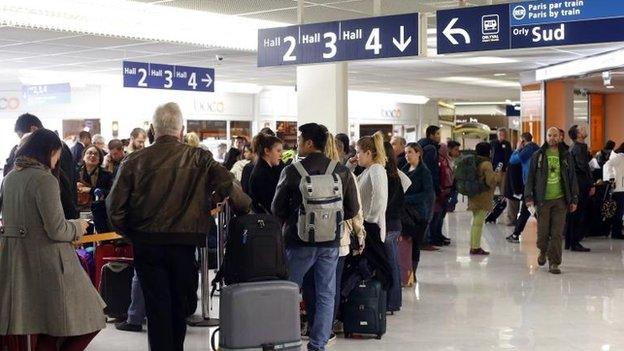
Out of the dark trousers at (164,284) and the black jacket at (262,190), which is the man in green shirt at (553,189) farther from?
the dark trousers at (164,284)

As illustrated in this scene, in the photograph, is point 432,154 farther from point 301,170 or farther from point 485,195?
point 301,170

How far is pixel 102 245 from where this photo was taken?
6.95 m

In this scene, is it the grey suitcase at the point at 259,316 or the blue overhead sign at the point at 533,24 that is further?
the blue overhead sign at the point at 533,24

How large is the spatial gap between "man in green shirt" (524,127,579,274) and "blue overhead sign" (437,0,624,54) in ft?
5.51

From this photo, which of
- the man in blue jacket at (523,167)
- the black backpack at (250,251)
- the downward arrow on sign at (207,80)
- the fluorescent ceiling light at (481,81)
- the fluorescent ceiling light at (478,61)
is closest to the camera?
the black backpack at (250,251)

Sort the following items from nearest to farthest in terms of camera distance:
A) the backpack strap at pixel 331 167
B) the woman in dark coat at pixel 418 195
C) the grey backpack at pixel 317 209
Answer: the grey backpack at pixel 317 209 < the backpack strap at pixel 331 167 < the woman in dark coat at pixel 418 195

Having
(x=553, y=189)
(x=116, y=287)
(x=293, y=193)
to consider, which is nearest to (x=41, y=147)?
(x=293, y=193)

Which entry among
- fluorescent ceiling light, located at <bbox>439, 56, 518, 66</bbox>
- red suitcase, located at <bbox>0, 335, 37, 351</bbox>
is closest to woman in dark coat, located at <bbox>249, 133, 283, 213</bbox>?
red suitcase, located at <bbox>0, 335, 37, 351</bbox>

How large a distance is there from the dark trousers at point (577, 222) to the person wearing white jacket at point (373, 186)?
18.2 ft

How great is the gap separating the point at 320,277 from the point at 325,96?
6275mm

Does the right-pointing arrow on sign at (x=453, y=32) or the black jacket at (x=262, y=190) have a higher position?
the right-pointing arrow on sign at (x=453, y=32)

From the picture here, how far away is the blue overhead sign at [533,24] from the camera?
7.77 metres

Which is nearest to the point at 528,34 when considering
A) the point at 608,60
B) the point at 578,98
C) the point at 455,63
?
the point at 608,60

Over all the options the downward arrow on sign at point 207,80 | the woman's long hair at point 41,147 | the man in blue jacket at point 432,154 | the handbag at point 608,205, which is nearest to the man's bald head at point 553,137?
the man in blue jacket at point 432,154
